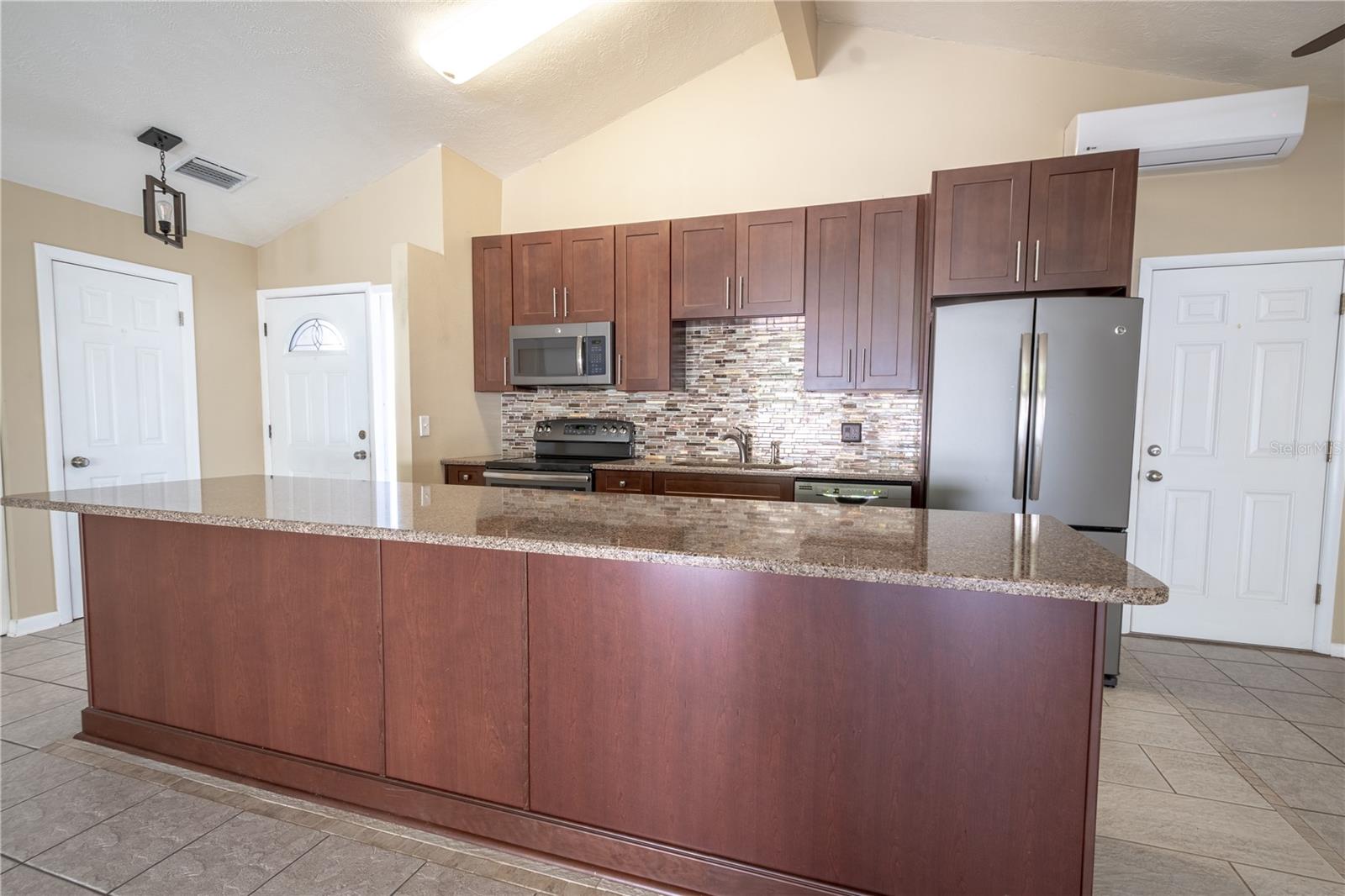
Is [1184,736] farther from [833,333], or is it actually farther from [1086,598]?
[833,333]

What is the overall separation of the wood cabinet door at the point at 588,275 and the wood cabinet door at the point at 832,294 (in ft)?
4.10

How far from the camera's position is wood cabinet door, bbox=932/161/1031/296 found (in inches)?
114

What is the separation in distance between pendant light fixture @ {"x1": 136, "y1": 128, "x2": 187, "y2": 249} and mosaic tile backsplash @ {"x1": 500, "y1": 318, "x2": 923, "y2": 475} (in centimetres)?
226

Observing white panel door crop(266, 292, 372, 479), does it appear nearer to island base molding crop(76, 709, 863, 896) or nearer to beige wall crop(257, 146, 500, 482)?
beige wall crop(257, 146, 500, 482)

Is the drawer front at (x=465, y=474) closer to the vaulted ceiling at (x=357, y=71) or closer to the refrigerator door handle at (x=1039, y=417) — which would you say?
the vaulted ceiling at (x=357, y=71)

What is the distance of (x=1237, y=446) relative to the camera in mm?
3213

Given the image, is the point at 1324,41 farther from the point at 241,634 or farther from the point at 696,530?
the point at 241,634

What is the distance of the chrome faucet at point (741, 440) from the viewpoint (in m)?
3.76

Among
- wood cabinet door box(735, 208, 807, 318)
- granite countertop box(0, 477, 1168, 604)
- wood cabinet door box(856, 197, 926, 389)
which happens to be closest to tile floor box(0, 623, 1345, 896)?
granite countertop box(0, 477, 1168, 604)

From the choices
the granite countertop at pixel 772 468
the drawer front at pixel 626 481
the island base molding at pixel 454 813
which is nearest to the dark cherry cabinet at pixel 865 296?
the granite countertop at pixel 772 468

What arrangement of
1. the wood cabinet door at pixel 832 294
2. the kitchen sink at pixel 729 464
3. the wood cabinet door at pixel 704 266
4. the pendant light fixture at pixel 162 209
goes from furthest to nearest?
1. the wood cabinet door at pixel 704 266
2. the kitchen sink at pixel 729 464
3. the wood cabinet door at pixel 832 294
4. the pendant light fixture at pixel 162 209

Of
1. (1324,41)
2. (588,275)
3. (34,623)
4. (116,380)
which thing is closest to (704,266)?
(588,275)

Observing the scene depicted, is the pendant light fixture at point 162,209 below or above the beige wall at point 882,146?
below

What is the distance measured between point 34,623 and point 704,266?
423 centimetres
